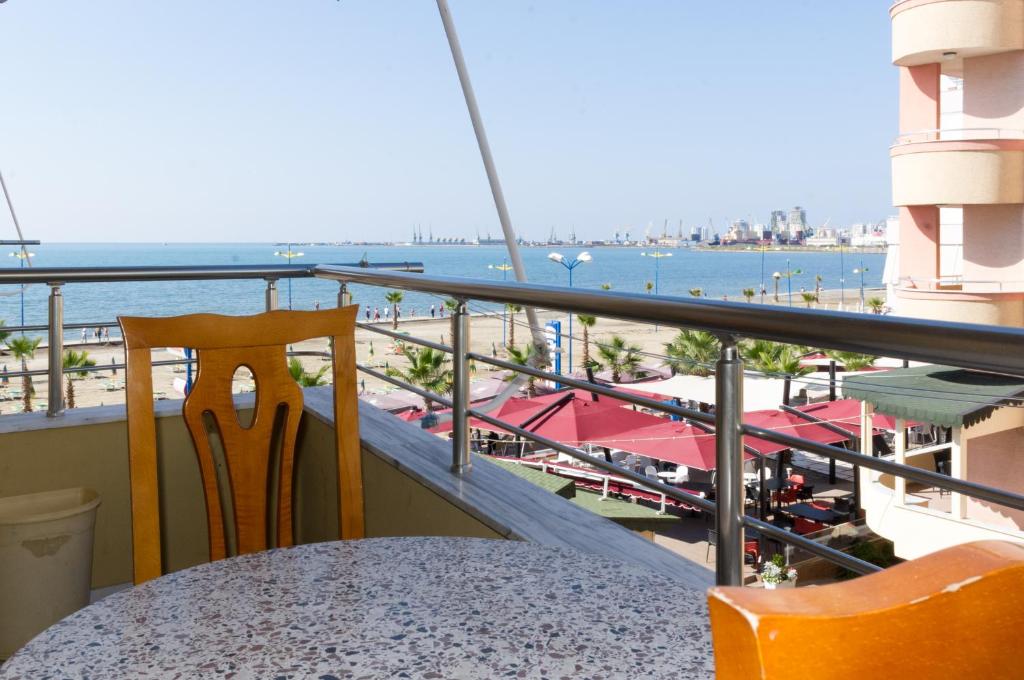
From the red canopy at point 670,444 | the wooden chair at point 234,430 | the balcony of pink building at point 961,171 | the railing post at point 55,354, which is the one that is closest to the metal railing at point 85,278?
the railing post at point 55,354

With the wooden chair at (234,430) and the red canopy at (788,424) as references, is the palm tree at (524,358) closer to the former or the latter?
the red canopy at (788,424)

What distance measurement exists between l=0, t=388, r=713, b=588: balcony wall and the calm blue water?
16.6 metres

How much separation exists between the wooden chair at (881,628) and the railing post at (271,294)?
2.72 m

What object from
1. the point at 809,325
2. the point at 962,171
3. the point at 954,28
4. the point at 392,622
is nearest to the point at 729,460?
the point at 809,325

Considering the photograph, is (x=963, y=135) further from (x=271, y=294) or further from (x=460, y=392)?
(x=460, y=392)

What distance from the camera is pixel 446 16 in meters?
7.55

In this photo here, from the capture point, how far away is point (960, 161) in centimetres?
1577

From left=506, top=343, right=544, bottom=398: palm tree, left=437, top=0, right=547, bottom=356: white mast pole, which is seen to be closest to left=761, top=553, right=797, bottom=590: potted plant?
left=437, top=0, right=547, bottom=356: white mast pole

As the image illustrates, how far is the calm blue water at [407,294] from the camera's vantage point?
41.5 metres

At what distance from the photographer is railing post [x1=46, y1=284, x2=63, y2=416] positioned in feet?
8.51

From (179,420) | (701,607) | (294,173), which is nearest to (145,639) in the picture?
(701,607)

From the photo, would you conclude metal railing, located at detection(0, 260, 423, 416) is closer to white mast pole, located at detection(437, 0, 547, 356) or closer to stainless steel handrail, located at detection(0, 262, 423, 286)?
stainless steel handrail, located at detection(0, 262, 423, 286)

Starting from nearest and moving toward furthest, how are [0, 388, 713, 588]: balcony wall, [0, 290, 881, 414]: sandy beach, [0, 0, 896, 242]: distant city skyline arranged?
[0, 388, 713, 588]: balcony wall, [0, 290, 881, 414]: sandy beach, [0, 0, 896, 242]: distant city skyline

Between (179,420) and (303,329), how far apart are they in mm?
1446
